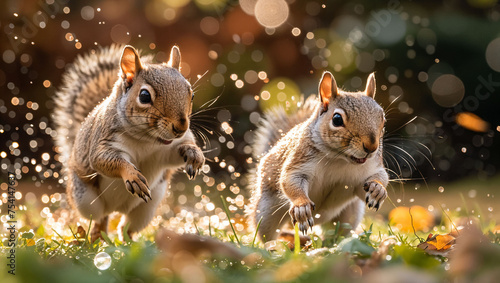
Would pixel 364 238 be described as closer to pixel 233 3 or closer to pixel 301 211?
pixel 301 211

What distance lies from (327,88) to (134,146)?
84cm

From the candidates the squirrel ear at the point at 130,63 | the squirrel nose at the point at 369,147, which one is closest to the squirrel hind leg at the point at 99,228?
the squirrel ear at the point at 130,63

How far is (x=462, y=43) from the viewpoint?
16.5 ft

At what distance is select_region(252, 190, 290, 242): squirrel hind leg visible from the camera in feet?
8.51

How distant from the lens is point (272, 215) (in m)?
2.59

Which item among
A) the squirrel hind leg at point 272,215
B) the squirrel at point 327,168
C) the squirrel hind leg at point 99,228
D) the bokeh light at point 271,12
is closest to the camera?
the squirrel at point 327,168

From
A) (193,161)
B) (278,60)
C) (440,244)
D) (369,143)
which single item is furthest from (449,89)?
(440,244)

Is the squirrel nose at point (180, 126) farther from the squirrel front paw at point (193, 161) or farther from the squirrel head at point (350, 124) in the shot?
the squirrel head at point (350, 124)

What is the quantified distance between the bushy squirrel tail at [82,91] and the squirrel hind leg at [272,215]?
1176 millimetres

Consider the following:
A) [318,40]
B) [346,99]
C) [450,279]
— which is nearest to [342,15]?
[318,40]

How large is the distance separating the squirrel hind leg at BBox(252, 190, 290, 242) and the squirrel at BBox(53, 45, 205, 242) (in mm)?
374

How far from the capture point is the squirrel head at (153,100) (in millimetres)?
2221

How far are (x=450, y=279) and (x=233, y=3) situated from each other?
447cm

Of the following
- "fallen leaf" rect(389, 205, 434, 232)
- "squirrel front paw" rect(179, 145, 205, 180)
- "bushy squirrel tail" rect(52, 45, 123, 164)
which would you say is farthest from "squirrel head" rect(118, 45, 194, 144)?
"fallen leaf" rect(389, 205, 434, 232)
